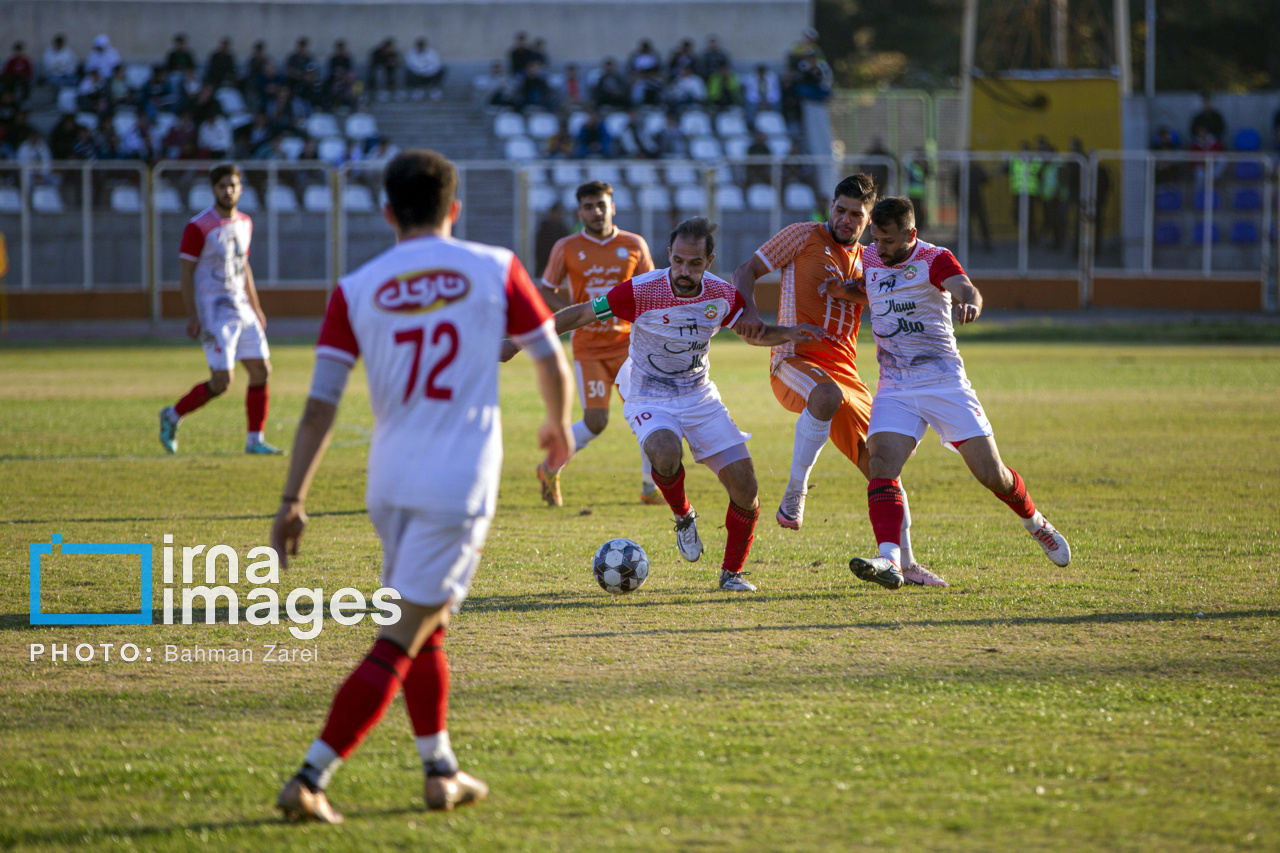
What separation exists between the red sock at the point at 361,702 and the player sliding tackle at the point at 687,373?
2897 millimetres

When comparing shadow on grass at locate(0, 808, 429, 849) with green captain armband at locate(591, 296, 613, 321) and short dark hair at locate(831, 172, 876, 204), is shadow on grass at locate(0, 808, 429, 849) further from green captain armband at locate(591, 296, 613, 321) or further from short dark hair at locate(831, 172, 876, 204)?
short dark hair at locate(831, 172, 876, 204)

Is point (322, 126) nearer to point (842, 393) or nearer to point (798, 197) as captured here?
point (798, 197)

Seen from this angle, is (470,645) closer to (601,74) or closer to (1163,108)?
(601,74)

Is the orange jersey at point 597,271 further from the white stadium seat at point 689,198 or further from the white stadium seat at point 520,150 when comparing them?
the white stadium seat at point 520,150

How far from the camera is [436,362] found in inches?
147

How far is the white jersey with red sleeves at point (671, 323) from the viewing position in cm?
666

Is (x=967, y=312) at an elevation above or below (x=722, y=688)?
above

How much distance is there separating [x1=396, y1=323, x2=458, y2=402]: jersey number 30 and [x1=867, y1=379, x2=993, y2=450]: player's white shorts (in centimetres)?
338

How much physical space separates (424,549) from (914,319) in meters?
3.61

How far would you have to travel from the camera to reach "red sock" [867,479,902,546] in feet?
21.5

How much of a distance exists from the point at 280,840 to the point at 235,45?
111 feet

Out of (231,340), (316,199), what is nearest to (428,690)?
(231,340)

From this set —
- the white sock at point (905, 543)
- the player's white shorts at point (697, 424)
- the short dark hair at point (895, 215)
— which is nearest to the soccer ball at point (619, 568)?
the player's white shorts at point (697, 424)

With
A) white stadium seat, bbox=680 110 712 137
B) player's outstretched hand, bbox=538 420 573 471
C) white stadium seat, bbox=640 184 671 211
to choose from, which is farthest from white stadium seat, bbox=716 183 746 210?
player's outstretched hand, bbox=538 420 573 471
